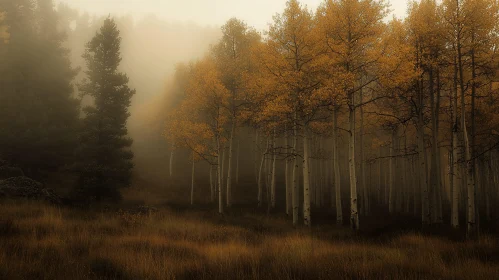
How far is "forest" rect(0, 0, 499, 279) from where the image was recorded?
6.01m

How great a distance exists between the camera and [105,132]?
19031 mm

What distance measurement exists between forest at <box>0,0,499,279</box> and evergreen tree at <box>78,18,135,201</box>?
0.31ft

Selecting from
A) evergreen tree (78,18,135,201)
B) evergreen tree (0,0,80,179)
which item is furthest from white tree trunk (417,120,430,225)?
evergreen tree (0,0,80,179)

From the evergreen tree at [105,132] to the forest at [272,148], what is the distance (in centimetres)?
9

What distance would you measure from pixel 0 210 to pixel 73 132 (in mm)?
14497

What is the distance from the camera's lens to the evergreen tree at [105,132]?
1811 centimetres

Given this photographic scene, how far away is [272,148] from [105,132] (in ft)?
37.1

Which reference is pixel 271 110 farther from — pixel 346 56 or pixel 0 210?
pixel 0 210

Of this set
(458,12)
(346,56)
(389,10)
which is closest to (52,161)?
(346,56)

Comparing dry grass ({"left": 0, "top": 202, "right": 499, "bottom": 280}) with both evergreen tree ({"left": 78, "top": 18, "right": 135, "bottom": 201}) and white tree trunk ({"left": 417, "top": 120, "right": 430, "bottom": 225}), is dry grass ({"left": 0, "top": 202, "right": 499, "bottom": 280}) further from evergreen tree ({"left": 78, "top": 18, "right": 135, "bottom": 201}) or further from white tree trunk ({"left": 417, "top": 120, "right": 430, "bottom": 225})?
evergreen tree ({"left": 78, "top": 18, "right": 135, "bottom": 201})

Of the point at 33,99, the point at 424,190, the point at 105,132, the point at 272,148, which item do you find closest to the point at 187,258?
the point at 272,148

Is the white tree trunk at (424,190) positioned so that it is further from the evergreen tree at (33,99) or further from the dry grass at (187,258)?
the evergreen tree at (33,99)

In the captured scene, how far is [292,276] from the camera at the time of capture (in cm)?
514

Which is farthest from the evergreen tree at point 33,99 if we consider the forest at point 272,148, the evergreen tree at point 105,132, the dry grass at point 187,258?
the dry grass at point 187,258
